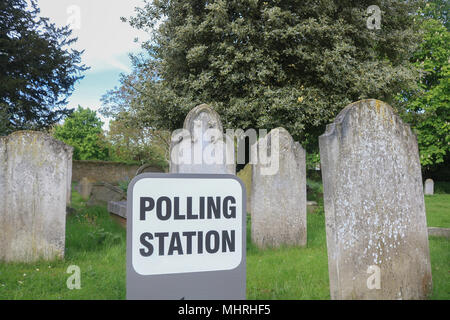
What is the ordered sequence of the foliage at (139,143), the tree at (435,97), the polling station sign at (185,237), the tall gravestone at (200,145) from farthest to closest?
the foliage at (139,143)
the tree at (435,97)
the tall gravestone at (200,145)
the polling station sign at (185,237)

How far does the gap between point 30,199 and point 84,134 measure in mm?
42589

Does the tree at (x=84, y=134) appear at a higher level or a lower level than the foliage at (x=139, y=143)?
higher

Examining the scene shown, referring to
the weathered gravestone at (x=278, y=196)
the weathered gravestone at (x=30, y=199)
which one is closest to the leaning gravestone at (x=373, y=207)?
the weathered gravestone at (x=278, y=196)

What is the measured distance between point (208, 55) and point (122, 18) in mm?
4441

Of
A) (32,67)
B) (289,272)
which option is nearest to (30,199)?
(289,272)

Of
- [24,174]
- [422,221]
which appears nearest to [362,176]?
[422,221]

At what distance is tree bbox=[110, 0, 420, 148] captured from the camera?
11.9 m

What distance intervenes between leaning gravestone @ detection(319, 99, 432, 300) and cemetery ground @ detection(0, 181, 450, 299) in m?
0.52

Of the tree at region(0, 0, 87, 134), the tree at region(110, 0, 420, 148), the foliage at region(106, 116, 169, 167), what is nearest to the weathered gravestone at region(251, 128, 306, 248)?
the tree at region(110, 0, 420, 148)

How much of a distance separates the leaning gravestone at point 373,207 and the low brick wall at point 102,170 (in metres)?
27.8

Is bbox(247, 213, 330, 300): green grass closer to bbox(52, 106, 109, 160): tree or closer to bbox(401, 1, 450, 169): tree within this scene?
bbox(401, 1, 450, 169): tree

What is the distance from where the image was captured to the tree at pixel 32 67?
14.6 m

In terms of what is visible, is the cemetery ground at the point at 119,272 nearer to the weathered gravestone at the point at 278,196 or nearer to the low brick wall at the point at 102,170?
the weathered gravestone at the point at 278,196

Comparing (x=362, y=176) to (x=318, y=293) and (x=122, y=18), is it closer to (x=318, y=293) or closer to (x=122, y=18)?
(x=318, y=293)
